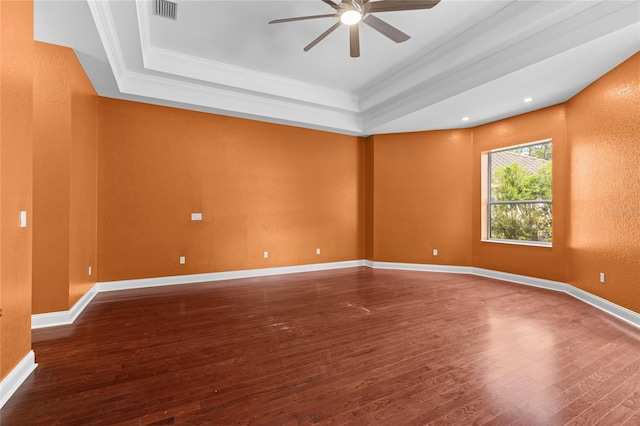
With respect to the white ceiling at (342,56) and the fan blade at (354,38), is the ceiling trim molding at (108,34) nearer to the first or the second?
the white ceiling at (342,56)

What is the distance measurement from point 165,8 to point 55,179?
2180mm

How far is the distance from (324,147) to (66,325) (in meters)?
4.89

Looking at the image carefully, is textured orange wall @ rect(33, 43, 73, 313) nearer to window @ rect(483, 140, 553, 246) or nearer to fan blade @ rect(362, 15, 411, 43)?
fan blade @ rect(362, 15, 411, 43)

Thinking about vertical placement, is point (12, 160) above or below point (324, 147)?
below

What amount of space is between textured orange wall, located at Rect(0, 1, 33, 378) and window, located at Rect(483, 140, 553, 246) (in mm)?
6349

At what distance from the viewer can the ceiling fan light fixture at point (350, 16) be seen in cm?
281

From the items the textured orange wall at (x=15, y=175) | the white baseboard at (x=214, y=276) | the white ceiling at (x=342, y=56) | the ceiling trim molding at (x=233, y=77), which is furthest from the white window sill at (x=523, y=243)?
the textured orange wall at (x=15, y=175)

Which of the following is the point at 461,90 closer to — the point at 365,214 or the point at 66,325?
the point at 365,214

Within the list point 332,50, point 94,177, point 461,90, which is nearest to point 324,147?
point 332,50

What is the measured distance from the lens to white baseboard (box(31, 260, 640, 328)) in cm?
303

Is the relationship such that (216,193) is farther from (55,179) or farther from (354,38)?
(354,38)

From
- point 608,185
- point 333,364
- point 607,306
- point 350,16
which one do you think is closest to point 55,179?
point 333,364

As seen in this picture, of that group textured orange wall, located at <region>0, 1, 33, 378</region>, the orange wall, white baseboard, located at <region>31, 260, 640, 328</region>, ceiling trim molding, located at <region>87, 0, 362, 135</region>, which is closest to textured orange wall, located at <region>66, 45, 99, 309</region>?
the orange wall

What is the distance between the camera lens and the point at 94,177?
13.5ft
